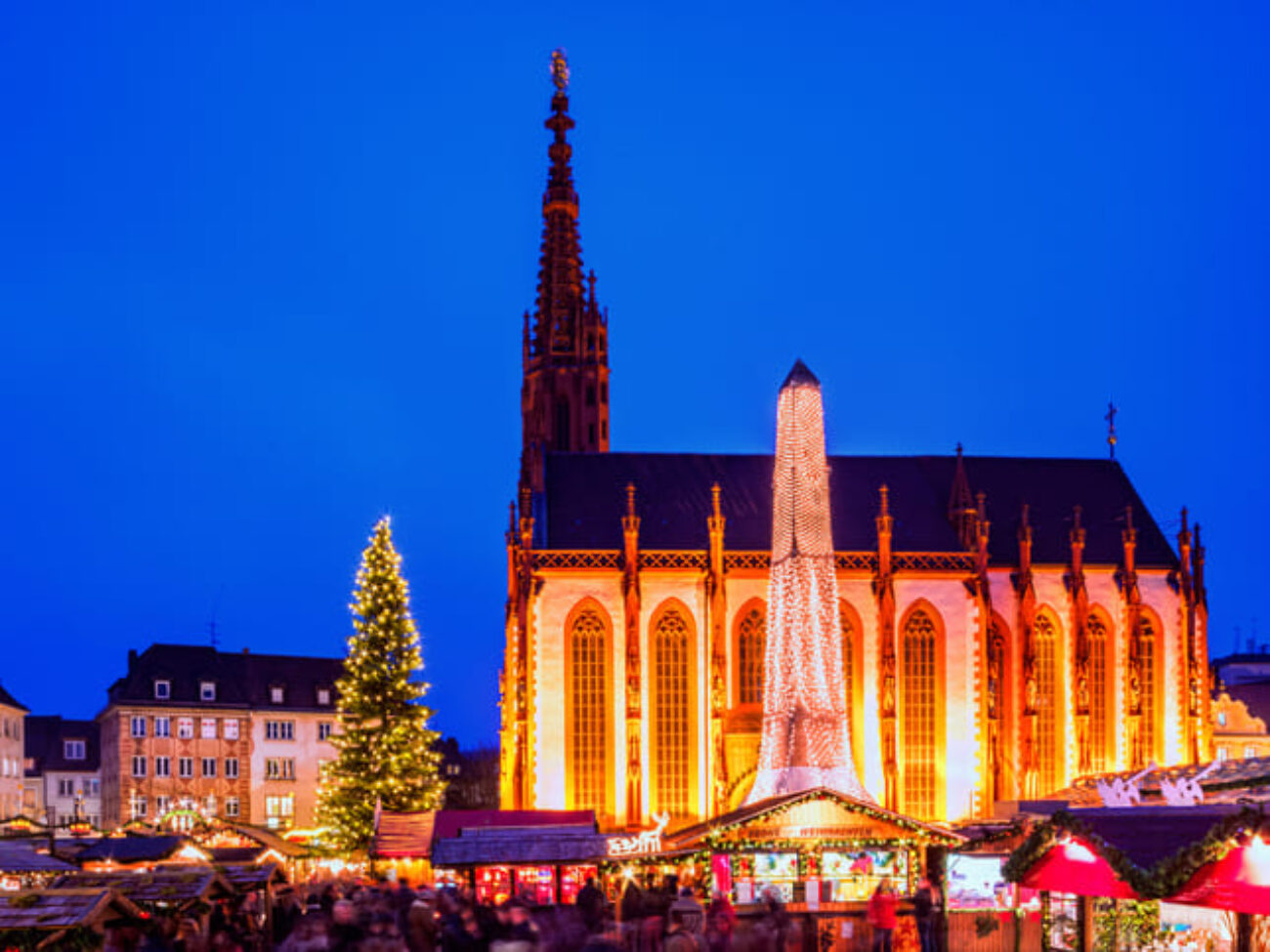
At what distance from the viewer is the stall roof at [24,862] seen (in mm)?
28297

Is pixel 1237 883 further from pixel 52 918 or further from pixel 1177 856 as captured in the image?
pixel 52 918

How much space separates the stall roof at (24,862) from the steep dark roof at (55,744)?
76668 millimetres

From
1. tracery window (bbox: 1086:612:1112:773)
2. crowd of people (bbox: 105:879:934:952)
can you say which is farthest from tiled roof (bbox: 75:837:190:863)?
tracery window (bbox: 1086:612:1112:773)

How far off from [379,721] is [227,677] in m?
37.7

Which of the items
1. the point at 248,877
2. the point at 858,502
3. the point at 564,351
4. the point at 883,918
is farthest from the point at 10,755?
the point at 883,918

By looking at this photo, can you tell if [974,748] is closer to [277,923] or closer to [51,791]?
[277,923]

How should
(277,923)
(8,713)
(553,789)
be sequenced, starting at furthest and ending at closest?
(8,713), (553,789), (277,923)

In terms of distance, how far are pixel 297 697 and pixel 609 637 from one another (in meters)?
44.3

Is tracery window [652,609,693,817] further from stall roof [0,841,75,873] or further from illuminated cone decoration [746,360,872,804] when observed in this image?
stall roof [0,841,75,873]

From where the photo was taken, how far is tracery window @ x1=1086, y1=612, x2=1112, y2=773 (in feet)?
184

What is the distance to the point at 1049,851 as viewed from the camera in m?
23.1

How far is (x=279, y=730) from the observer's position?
303 ft

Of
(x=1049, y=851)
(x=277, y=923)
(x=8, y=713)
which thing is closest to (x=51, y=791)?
(x=8, y=713)

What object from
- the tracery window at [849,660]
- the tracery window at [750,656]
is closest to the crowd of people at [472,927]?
the tracery window at [750,656]
